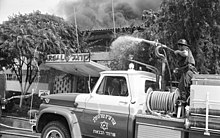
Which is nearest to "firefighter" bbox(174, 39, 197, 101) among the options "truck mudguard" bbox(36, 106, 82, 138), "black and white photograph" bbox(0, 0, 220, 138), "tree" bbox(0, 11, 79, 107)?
"black and white photograph" bbox(0, 0, 220, 138)

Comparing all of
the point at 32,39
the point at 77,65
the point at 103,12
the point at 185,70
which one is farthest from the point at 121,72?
the point at 103,12

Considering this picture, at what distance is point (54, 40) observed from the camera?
47.6 ft

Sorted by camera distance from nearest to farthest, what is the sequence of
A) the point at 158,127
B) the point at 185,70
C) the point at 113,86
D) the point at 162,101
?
the point at 158,127 → the point at 162,101 → the point at 185,70 → the point at 113,86

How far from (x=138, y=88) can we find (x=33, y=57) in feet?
31.0

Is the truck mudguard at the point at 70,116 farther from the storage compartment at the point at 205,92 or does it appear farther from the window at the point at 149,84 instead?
the storage compartment at the point at 205,92

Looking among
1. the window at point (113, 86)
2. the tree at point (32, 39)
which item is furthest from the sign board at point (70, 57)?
the window at point (113, 86)

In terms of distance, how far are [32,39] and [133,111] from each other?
9.39m

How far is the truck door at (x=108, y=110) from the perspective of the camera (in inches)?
226

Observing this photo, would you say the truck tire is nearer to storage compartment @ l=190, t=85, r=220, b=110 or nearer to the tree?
storage compartment @ l=190, t=85, r=220, b=110

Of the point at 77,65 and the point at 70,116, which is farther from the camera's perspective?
the point at 77,65

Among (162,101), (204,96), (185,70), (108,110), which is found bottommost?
(108,110)

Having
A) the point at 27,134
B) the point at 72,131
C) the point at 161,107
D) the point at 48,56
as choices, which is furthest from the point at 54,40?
the point at 161,107

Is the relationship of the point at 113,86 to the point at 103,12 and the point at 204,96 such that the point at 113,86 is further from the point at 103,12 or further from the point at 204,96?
the point at 103,12

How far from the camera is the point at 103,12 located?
18.7 metres
